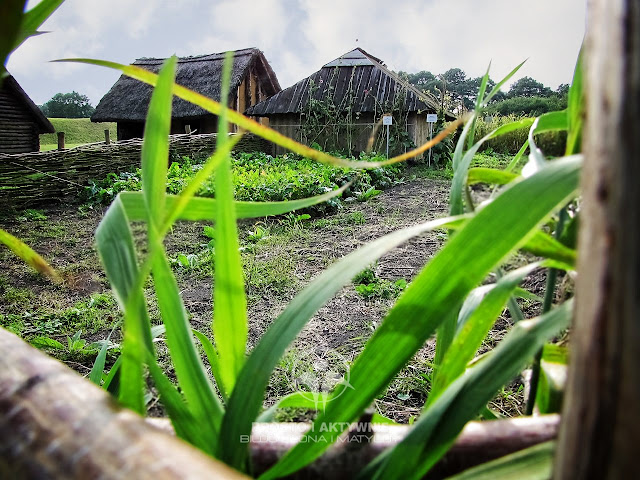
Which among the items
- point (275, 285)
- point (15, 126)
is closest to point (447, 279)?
point (275, 285)

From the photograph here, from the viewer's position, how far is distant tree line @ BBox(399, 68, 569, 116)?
1094cm

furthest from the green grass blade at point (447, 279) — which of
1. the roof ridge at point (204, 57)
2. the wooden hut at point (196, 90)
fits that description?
the roof ridge at point (204, 57)

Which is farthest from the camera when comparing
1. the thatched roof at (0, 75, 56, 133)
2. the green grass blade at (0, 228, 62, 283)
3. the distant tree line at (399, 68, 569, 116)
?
the thatched roof at (0, 75, 56, 133)

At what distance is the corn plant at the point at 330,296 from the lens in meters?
0.44

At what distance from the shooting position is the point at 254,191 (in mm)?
6117

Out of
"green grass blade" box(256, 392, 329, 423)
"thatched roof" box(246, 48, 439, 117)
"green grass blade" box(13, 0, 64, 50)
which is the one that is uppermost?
"thatched roof" box(246, 48, 439, 117)

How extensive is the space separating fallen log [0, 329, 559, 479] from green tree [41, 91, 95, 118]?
206 feet

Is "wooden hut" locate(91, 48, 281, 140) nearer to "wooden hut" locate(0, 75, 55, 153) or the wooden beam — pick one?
"wooden hut" locate(0, 75, 55, 153)

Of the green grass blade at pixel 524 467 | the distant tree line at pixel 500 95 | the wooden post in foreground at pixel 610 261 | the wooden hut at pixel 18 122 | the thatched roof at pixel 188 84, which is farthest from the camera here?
the thatched roof at pixel 188 84

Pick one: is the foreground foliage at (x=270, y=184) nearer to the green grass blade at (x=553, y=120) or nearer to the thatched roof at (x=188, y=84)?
the green grass blade at (x=553, y=120)

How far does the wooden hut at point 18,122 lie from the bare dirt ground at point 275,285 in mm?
8773

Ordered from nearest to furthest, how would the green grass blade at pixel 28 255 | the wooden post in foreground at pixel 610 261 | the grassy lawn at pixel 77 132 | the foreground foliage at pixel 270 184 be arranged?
the wooden post in foreground at pixel 610 261 < the green grass blade at pixel 28 255 < the foreground foliage at pixel 270 184 < the grassy lawn at pixel 77 132

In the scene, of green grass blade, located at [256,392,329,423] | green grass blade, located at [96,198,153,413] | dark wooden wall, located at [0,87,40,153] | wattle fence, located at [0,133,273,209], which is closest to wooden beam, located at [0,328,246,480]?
green grass blade, located at [96,198,153,413]

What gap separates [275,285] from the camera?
3.31 m
